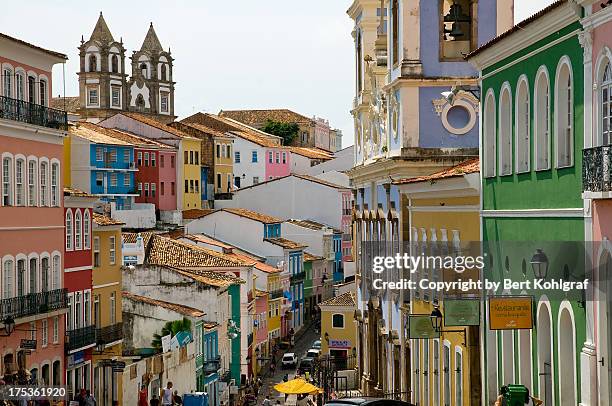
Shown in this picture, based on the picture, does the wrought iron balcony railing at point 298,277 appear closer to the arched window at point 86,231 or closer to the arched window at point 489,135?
the arched window at point 86,231

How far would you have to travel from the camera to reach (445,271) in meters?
26.7

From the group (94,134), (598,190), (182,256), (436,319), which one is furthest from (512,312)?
(94,134)

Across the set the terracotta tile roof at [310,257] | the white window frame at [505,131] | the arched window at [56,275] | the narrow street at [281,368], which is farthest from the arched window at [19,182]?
the terracotta tile roof at [310,257]

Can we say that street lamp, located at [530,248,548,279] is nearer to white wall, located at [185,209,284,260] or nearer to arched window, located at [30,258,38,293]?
arched window, located at [30,258,38,293]

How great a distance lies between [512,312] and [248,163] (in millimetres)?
101461

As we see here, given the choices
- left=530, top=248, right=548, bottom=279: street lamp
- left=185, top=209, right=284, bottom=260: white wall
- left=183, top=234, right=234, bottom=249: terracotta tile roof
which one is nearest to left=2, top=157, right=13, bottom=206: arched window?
left=530, top=248, right=548, bottom=279: street lamp

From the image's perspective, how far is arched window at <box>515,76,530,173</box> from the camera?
25.4m

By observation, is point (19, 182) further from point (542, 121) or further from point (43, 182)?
point (542, 121)

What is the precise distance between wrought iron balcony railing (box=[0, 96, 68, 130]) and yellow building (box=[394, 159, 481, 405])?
10165 mm

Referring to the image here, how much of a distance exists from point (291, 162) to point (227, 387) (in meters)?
66.6

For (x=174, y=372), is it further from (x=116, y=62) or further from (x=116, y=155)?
(x=116, y=62)

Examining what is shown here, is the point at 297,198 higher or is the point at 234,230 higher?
the point at 297,198

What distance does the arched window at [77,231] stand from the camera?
156ft

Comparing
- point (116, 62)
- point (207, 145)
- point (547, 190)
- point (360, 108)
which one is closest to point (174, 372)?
point (360, 108)
